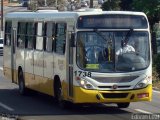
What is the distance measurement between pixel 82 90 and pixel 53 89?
8.66 ft

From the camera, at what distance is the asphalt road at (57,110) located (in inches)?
731

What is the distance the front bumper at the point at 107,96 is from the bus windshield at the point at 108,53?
60 centimetres

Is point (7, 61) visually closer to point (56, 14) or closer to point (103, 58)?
point (56, 14)

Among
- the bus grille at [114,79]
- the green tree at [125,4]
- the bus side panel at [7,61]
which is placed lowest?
the green tree at [125,4]

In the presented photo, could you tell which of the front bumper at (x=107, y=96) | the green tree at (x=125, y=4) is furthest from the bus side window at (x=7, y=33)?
the green tree at (x=125, y=4)

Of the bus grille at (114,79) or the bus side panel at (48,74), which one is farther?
the bus side panel at (48,74)

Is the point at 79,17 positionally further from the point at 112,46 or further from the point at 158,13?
the point at 158,13

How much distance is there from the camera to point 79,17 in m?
19.6

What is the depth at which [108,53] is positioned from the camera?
1941 centimetres

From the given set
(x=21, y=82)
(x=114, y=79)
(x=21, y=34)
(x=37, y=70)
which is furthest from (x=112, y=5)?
(x=114, y=79)

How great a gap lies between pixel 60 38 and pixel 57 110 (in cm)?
211

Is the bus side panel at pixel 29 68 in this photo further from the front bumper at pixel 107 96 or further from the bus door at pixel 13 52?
the front bumper at pixel 107 96

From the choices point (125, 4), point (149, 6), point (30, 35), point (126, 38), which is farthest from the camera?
point (125, 4)

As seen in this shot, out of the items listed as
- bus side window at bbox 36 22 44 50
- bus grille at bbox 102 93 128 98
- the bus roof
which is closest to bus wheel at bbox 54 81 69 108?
bus grille at bbox 102 93 128 98
